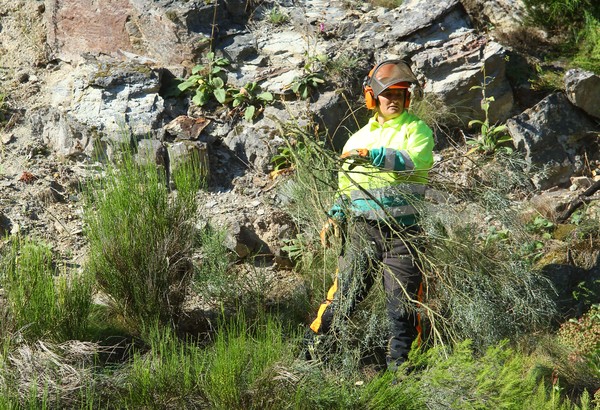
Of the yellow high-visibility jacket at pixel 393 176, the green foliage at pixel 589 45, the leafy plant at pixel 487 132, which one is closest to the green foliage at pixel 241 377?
the yellow high-visibility jacket at pixel 393 176

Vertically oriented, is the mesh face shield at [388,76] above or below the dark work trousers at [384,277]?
above

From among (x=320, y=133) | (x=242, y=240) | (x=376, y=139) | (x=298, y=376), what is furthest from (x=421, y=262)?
(x=320, y=133)

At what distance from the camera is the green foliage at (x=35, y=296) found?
4516 mm

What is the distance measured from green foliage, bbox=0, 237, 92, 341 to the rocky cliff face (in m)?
1.58

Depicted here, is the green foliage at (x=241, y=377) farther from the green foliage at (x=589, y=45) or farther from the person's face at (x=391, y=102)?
the green foliage at (x=589, y=45)

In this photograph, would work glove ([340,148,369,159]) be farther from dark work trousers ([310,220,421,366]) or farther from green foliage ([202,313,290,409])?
green foliage ([202,313,290,409])

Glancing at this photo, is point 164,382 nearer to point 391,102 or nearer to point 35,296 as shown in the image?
point 35,296

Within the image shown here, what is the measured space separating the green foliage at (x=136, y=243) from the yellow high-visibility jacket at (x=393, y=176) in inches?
45.5

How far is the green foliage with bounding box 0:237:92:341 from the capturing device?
4.52m

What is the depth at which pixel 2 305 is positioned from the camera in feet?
15.0

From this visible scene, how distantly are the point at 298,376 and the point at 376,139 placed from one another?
170 cm

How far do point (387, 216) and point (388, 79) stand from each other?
0.86 meters

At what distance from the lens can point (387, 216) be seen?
504cm

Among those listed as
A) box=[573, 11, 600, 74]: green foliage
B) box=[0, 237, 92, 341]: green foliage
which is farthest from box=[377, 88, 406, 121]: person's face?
box=[573, 11, 600, 74]: green foliage
